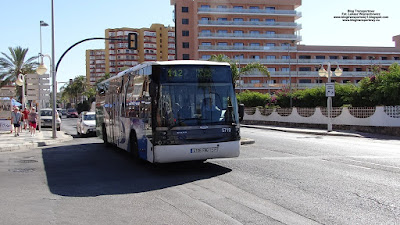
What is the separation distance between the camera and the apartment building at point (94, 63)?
175 meters

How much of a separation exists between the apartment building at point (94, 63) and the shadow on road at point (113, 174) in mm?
166207

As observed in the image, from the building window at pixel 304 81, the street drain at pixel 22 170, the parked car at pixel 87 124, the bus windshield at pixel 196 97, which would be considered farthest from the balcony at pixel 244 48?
the bus windshield at pixel 196 97

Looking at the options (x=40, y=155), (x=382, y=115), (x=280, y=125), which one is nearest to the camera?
(x=40, y=155)

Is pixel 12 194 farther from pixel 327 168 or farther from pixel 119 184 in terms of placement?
pixel 327 168

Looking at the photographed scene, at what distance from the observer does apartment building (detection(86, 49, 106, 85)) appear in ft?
575

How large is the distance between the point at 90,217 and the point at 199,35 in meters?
79.1

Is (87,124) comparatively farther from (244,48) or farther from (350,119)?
(244,48)

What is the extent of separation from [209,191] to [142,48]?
140m

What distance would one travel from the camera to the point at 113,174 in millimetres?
10430

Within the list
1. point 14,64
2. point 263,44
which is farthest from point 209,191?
point 263,44

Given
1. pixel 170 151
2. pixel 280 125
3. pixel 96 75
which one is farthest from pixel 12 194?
pixel 96 75

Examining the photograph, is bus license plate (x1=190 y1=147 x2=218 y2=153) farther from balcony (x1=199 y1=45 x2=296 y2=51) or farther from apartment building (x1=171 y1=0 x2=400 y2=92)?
balcony (x1=199 y1=45 x2=296 y2=51)

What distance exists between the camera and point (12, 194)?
26.2 feet

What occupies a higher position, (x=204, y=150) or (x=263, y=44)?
(x=263, y=44)
